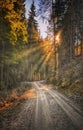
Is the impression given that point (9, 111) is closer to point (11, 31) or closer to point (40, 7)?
point (11, 31)

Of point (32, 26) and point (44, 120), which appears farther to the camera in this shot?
point (32, 26)

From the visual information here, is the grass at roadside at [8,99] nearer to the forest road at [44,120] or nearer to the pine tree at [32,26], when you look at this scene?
the forest road at [44,120]

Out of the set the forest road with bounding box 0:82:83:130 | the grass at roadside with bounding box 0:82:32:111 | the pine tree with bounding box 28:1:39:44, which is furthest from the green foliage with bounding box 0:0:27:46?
the pine tree with bounding box 28:1:39:44

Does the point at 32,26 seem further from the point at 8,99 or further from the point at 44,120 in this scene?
the point at 44,120

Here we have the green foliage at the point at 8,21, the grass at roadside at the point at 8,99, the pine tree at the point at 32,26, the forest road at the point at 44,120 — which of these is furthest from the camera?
the pine tree at the point at 32,26

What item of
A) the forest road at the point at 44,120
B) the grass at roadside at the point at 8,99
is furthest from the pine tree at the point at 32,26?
the forest road at the point at 44,120

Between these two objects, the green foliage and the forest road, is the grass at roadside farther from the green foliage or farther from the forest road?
the green foliage

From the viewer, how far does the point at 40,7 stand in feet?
80.6

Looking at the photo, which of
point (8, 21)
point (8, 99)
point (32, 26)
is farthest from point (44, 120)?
point (32, 26)

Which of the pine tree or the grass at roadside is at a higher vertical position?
the pine tree

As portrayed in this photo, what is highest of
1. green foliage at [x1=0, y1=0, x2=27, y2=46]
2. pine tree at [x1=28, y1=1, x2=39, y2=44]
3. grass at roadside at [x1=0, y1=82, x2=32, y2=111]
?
pine tree at [x1=28, y1=1, x2=39, y2=44]

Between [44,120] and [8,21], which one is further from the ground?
[8,21]

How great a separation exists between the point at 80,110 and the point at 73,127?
3309 millimetres

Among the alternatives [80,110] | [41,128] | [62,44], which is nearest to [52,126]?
[41,128]
